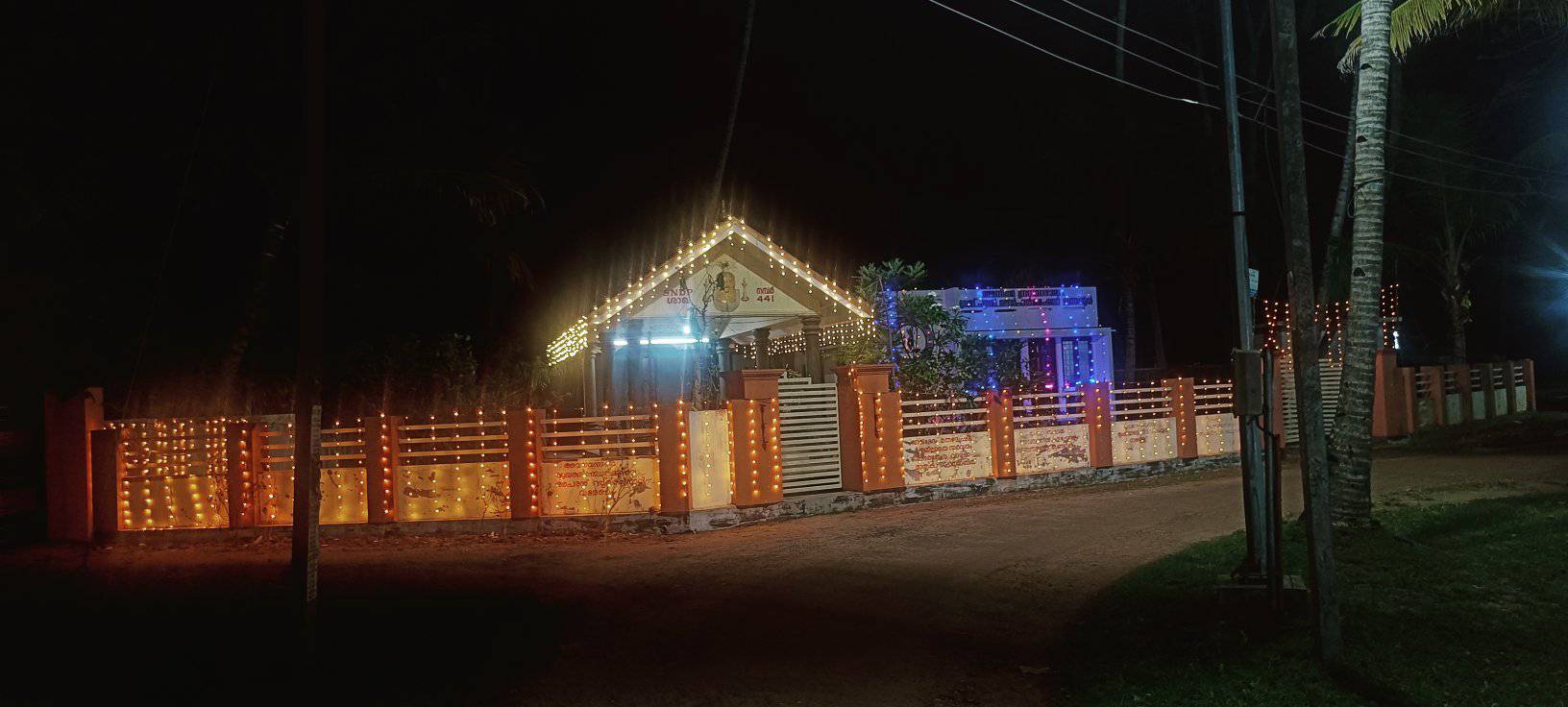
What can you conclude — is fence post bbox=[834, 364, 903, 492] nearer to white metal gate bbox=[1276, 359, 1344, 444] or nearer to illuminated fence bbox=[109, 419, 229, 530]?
illuminated fence bbox=[109, 419, 229, 530]

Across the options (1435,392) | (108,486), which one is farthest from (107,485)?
(1435,392)

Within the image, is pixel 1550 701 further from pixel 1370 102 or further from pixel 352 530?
pixel 352 530

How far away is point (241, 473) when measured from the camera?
1327 centimetres

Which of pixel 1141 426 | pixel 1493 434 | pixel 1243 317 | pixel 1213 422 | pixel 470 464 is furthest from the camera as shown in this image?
pixel 1493 434

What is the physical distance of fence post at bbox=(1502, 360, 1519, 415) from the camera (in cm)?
2722

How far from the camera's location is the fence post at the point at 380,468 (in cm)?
1302

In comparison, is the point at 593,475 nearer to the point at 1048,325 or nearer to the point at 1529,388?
the point at 1048,325

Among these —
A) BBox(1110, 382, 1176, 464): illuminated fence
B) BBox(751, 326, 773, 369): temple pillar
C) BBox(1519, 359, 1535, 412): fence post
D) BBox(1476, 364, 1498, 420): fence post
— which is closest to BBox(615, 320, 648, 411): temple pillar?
BBox(751, 326, 773, 369): temple pillar

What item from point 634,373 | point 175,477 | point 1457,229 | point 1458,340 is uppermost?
point 1457,229

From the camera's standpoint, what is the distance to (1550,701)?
20.8 feet

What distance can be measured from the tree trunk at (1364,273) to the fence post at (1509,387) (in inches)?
784

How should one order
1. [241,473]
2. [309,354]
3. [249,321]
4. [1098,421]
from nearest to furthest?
[309,354], [241,473], [249,321], [1098,421]

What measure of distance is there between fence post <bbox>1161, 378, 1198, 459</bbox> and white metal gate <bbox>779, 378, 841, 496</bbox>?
7.02m

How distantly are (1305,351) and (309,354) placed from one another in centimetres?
669
